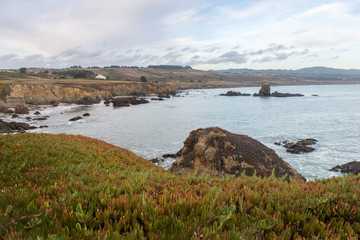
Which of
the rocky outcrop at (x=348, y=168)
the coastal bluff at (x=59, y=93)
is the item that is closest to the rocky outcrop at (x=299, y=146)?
the rocky outcrop at (x=348, y=168)

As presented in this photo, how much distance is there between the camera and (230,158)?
13.7m

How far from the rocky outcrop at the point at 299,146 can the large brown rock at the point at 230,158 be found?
11.7m

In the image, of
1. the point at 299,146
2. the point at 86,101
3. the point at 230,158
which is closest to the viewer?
the point at 230,158

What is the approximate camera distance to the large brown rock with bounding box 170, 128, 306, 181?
13.3 meters

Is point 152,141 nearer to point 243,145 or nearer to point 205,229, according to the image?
point 243,145

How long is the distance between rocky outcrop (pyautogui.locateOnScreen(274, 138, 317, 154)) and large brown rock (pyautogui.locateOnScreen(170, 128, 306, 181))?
11.7 meters

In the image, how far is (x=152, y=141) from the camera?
96.8ft

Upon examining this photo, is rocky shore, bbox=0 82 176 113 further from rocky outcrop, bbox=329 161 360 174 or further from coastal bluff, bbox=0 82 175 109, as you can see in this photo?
rocky outcrop, bbox=329 161 360 174

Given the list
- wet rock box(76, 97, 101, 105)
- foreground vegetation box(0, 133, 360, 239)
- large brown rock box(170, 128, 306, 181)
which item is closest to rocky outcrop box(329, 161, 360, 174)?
large brown rock box(170, 128, 306, 181)

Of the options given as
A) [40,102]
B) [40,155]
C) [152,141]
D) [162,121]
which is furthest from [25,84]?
[40,155]

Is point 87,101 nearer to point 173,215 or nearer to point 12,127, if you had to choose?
point 12,127

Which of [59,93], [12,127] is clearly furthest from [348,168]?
[59,93]

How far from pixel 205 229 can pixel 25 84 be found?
241 feet

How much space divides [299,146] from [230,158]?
16.0m
